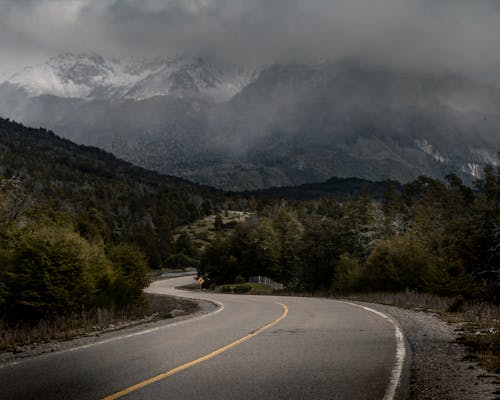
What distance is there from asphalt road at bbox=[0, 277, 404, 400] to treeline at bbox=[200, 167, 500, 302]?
8.89m

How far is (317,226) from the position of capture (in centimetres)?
6456

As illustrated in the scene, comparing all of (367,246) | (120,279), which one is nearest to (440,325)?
(120,279)

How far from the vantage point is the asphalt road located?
6.97 metres

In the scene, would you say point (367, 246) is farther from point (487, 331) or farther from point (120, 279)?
point (487, 331)

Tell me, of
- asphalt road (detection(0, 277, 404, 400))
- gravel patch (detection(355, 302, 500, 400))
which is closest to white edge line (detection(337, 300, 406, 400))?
asphalt road (detection(0, 277, 404, 400))

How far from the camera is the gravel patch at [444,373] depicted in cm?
702

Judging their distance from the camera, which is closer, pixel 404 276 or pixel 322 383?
pixel 322 383

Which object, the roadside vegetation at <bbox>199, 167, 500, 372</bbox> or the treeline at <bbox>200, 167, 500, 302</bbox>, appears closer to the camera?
the roadside vegetation at <bbox>199, 167, 500, 372</bbox>

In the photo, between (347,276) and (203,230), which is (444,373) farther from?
(203,230)

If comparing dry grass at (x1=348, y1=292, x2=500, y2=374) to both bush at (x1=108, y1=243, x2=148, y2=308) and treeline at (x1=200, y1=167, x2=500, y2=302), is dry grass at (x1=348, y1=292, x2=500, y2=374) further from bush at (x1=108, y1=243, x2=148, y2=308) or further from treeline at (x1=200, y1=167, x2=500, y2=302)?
bush at (x1=108, y1=243, x2=148, y2=308)

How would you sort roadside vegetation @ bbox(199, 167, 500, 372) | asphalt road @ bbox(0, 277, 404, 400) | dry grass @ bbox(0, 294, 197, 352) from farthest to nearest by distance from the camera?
roadside vegetation @ bbox(199, 167, 500, 372)
dry grass @ bbox(0, 294, 197, 352)
asphalt road @ bbox(0, 277, 404, 400)

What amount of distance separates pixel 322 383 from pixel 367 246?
51.2 metres

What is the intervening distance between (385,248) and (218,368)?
1499 inches

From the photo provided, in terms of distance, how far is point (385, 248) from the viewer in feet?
146
